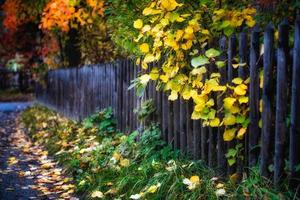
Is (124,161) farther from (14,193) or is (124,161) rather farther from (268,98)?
(268,98)

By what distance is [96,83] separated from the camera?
31.0ft

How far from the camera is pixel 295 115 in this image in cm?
345

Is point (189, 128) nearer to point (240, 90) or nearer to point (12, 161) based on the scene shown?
point (240, 90)

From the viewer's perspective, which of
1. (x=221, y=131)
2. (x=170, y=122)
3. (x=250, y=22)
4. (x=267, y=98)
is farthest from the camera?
(x=170, y=122)

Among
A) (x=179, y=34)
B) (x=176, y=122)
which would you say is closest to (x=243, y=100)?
(x=179, y=34)

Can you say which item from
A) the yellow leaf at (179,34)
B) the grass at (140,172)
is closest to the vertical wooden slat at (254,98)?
the grass at (140,172)

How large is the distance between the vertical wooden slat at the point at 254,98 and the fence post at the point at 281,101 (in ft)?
1.04

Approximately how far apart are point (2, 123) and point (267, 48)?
11.7 meters

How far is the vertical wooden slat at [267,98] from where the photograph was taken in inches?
145

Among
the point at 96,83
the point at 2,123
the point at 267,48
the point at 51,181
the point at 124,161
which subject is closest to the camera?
the point at 267,48

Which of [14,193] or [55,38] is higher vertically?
[55,38]

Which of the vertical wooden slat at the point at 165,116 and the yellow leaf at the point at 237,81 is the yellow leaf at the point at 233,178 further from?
the vertical wooden slat at the point at 165,116

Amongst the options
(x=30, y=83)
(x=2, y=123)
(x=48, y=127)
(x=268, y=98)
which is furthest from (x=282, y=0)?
(x=30, y=83)

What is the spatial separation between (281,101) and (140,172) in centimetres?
201
